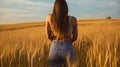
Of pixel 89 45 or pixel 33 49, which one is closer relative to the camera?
pixel 33 49

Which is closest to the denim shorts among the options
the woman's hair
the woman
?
the woman

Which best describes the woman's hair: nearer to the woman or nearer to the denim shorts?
the woman

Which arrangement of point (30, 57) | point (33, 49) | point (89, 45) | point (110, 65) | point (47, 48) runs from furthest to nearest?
point (89, 45), point (47, 48), point (30, 57), point (33, 49), point (110, 65)

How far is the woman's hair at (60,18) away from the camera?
12.8 feet

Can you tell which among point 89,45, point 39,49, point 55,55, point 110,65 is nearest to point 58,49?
point 55,55

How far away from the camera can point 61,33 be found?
12.8ft

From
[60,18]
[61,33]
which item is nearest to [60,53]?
[61,33]

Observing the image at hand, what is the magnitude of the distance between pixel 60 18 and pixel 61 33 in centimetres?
Result: 16

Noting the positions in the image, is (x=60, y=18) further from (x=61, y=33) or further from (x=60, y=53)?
(x=60, y=53)

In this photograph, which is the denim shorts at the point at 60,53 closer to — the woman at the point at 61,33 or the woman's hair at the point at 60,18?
the woman at the point at 61,33

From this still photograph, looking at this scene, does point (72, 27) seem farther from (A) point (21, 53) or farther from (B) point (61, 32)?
(A) point (21, 53)

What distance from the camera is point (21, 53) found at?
5469 millimetres

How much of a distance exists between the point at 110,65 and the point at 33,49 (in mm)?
1098

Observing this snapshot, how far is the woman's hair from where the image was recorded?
154 inches
